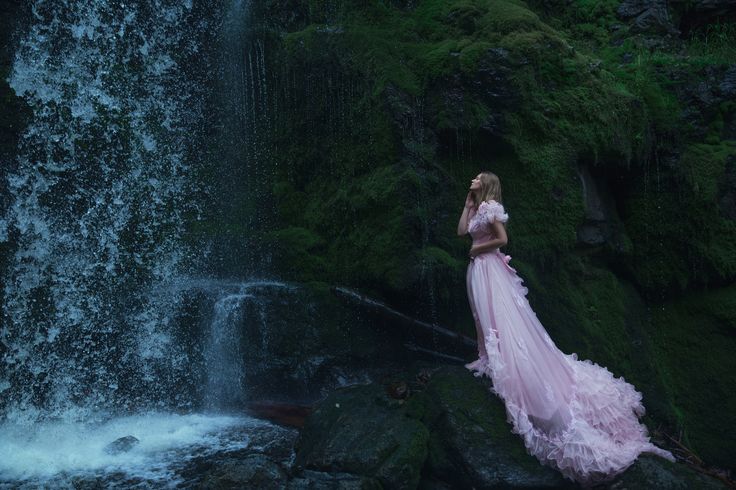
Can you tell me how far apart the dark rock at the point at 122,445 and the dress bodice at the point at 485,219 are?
4076 millimetres

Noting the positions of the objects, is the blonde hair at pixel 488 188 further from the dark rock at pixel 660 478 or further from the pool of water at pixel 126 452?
the pool of water at pixel 126 452

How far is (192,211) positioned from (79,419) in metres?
3.29

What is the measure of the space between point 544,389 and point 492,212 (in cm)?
172

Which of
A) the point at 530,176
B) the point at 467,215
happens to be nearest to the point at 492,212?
the point at 467,215

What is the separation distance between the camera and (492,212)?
564 centimetres

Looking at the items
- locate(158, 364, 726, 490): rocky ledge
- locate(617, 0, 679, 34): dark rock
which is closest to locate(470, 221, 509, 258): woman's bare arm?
locate(158, 364, 726, 490): rocky ledge

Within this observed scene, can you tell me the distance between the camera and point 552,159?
6.93m

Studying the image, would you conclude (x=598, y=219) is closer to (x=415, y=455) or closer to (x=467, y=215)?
(x=467, y=215)

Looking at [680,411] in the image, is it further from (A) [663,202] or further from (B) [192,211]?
(B) [192,211]

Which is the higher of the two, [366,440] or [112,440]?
[366,440]

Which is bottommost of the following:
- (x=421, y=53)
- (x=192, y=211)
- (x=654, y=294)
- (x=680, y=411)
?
(x=680, y=411)

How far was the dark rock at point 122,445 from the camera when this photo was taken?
5.79 metres

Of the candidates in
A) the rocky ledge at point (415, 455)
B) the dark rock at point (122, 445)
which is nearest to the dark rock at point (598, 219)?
the rocky ledge at point (415, 455)

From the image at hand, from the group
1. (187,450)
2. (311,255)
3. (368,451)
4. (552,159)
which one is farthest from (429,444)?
(552,159)
